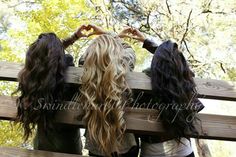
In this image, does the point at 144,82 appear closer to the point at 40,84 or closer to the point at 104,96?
the point at 104,96

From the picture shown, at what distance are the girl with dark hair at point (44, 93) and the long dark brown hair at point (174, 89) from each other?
0.46 metres

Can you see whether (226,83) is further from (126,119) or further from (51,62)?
(51,62)

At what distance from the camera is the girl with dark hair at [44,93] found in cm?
155

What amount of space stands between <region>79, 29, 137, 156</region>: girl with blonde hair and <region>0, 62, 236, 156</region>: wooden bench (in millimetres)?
67

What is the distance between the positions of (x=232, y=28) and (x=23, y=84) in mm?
5540

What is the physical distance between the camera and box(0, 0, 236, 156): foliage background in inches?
214

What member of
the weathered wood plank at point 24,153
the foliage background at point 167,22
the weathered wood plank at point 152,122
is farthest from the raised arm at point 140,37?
the foliage background at point 167,22

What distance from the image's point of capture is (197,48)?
6.73 m

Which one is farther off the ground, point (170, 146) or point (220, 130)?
point (220, 130)

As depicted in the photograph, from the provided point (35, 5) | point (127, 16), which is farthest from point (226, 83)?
point (127, 16)

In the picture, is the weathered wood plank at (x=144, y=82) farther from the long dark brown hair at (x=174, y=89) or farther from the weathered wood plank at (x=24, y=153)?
the weathered wood plank at (x=24, y=153)

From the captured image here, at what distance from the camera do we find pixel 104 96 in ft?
5.02

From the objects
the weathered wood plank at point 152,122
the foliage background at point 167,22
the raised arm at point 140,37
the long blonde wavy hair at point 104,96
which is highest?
the raised arm at point 140,37

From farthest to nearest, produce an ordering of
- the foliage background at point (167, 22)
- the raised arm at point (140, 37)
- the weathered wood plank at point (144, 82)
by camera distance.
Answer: the foliage background at point (167, 22) < the raised arm at point (140, 37) < the weathered wood plank at point (144, 82)
